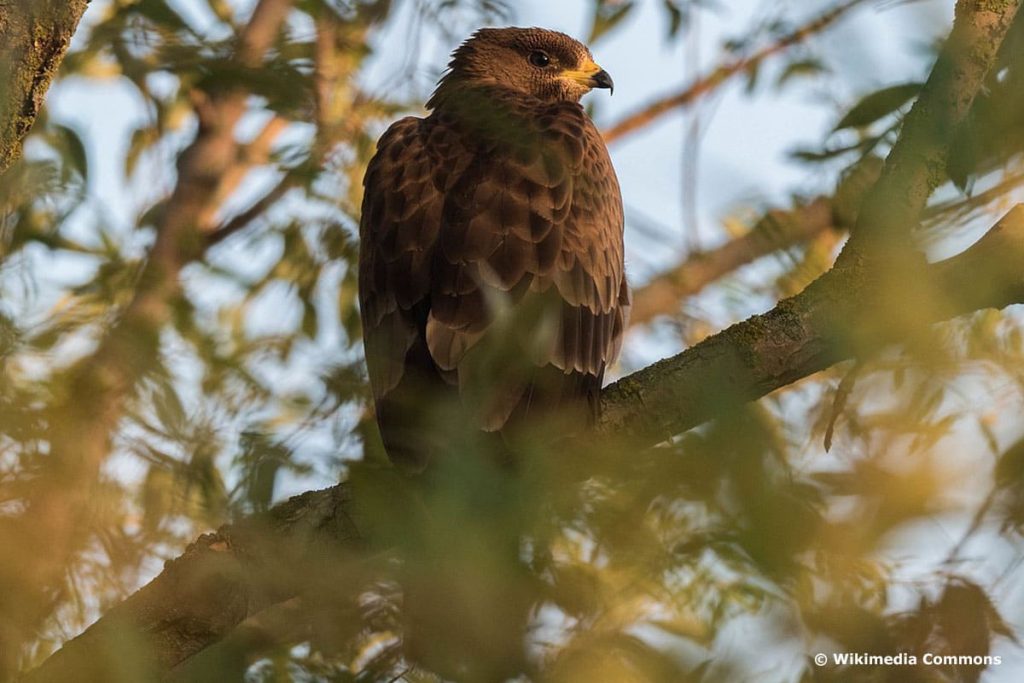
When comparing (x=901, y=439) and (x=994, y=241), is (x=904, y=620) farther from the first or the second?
(x=994, y=241)

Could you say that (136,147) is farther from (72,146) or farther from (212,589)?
(212,589)

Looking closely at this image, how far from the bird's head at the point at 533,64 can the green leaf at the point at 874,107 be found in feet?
13.0

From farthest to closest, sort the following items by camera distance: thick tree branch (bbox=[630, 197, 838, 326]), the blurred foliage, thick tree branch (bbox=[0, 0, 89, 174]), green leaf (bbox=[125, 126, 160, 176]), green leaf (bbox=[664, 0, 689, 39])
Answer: green leaf (bbox=[125, 126, 160, 176]) < green leaf (bbox=[664, 0, 689, 39]) < thick tree branch (bbox=[0, 0, 89, 174]) < thick tree branch (bbox=[630, 197, 838, 326]) < the blurred foliage

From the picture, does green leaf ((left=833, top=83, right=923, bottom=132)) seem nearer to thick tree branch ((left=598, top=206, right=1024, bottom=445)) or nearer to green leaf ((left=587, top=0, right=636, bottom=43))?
thick tree branch ((left=598, top=206, right=1024, bottom=445))

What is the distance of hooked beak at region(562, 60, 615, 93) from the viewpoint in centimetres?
667

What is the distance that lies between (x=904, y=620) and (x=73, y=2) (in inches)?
101

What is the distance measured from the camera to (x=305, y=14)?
463cm

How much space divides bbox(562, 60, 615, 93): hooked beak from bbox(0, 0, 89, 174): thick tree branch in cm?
371

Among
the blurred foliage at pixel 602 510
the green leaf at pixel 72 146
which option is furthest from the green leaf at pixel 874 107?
the green leaf at pixel 72 146

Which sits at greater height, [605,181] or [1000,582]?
[605,181]

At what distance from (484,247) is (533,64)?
2.54 meters

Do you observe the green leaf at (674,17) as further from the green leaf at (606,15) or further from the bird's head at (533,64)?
the bird's head at (533,64)

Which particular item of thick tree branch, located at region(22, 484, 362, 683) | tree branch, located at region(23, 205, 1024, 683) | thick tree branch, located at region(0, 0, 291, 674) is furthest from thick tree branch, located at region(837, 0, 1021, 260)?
thick tree branch, located at region(0, 0, 291, 674)

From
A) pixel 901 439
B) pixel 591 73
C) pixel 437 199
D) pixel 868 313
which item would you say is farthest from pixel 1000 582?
pixel 591 73
